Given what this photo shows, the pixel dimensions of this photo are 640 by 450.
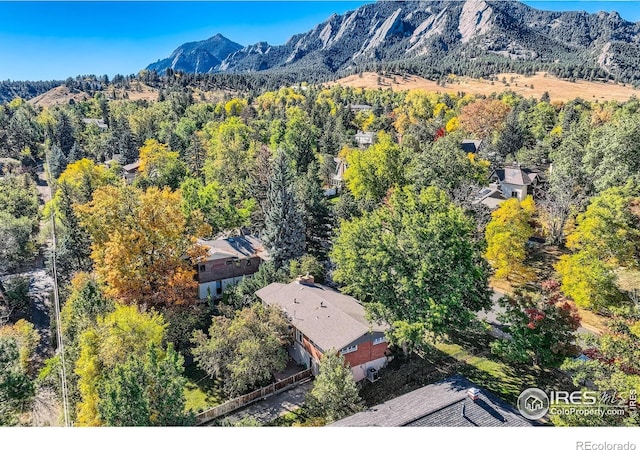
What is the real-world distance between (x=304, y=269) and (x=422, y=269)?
1144 cm

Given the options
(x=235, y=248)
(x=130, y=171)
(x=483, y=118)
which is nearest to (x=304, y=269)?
(x=235, y=248)

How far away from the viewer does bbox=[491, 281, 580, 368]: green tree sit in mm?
20859

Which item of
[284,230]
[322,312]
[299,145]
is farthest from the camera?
[299,145]

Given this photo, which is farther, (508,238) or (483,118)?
(483,118)

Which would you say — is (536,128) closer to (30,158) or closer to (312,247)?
(312,247)

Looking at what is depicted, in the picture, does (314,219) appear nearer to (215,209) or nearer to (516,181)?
(215,209)

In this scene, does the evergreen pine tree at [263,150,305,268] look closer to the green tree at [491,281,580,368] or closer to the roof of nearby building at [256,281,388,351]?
the roof of nearby building at [256,281,388,351]

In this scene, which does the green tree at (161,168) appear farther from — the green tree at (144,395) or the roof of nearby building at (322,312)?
the green tree at (144,395)

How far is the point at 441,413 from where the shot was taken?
16234 millimetres

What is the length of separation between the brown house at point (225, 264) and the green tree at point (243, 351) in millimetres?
9920

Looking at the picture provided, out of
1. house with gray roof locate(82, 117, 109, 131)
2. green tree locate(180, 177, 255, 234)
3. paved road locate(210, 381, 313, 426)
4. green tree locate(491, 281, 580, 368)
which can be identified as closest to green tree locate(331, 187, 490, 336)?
green tree locate(491, 281, 580, 368)

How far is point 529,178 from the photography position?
53.3 meters

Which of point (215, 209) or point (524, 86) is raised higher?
point (524, 86)

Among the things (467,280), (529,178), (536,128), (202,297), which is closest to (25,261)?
(202,297)
